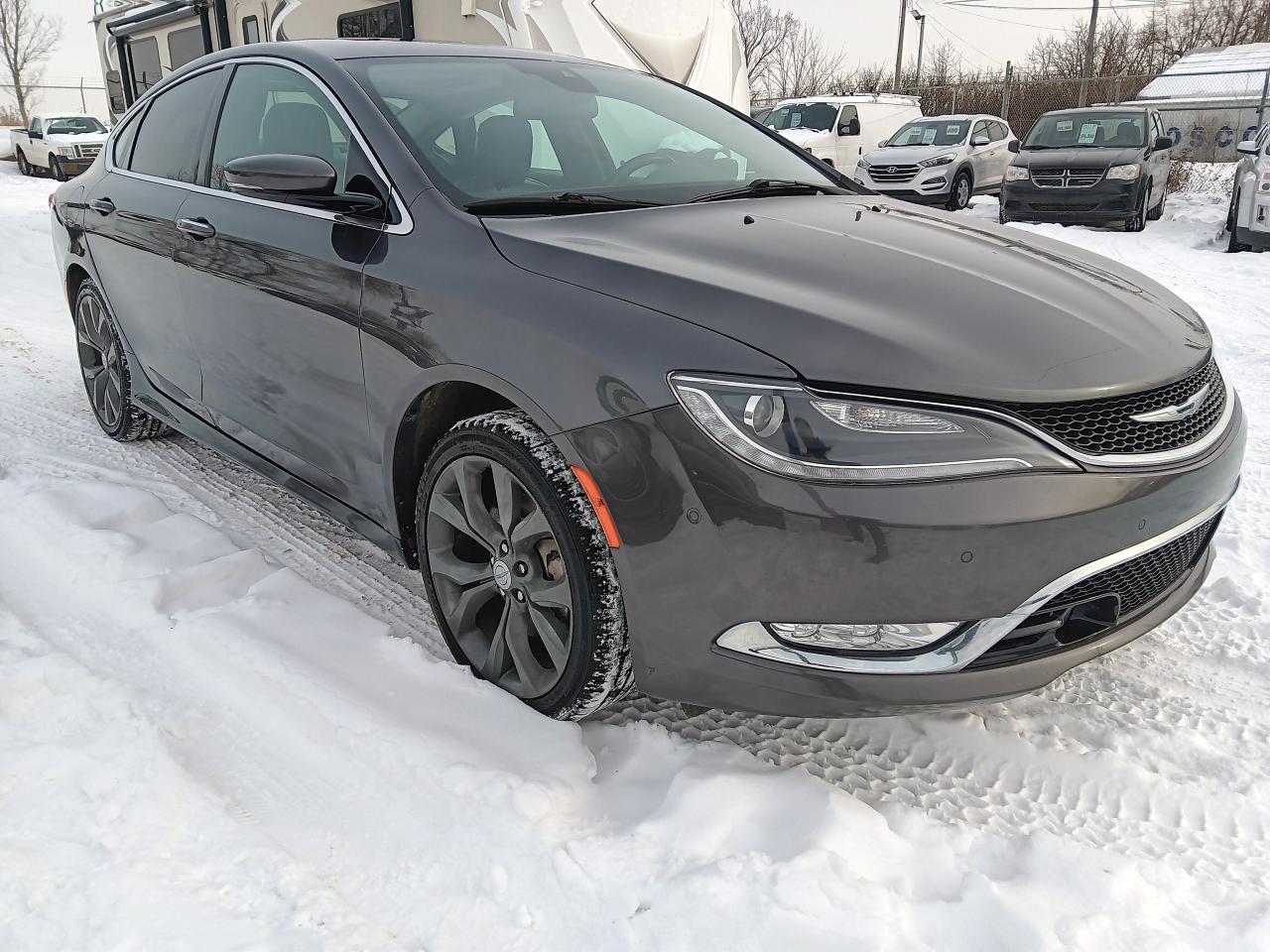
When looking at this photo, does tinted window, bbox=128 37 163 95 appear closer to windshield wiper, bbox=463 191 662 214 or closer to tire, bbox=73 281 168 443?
tire, bbox=73 281 168 443

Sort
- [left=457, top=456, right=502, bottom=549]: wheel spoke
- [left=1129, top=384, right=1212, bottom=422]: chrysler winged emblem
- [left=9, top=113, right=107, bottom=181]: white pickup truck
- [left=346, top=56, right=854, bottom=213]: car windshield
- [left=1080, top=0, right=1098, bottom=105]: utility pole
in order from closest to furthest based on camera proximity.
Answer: [left=1129, top=384, right=1212, bottom=422]: chrysler winged emblem, [left=457, top=456, right=502, bottom=549]: wheel spoke, [left=346, top=56, right=854, bottom=213]: car windshield, [left=9, top=113, right=107, bottom=181]: white pickup truck, [left=1080, top=0, right=1098, bottom=105]: utility pole

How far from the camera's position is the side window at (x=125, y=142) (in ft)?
13.1

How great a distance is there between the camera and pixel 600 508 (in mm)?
1963

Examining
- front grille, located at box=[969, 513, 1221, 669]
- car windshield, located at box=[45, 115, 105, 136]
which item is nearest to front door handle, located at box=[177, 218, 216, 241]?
front grille, located at box=[969, 513, 1221, 669]

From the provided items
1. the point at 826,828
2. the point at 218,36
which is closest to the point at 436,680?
the point at 826,828

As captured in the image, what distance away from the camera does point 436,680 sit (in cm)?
241

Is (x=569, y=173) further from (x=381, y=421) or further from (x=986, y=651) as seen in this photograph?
(x=986, y=651)

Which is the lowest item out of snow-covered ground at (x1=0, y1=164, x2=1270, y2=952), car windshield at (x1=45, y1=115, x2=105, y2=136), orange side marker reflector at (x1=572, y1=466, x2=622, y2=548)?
snow-covered ground at (x1=0, y1=164, x2=1270, y2=952)

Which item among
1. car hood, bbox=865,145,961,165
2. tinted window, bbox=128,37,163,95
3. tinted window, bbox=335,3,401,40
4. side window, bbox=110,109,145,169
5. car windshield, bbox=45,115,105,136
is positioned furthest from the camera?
car windshield, bbox=45,115,105,136

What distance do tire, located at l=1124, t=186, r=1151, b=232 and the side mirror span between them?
447 inches

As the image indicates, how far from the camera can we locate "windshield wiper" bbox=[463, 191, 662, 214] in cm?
239

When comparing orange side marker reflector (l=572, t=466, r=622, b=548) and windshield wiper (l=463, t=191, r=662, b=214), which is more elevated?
windshield wiper (l=463, t=191, r=662, b=214)

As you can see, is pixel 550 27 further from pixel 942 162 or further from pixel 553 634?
pixel 942 162

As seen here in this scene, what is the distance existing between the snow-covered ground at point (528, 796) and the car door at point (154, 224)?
89 cm
